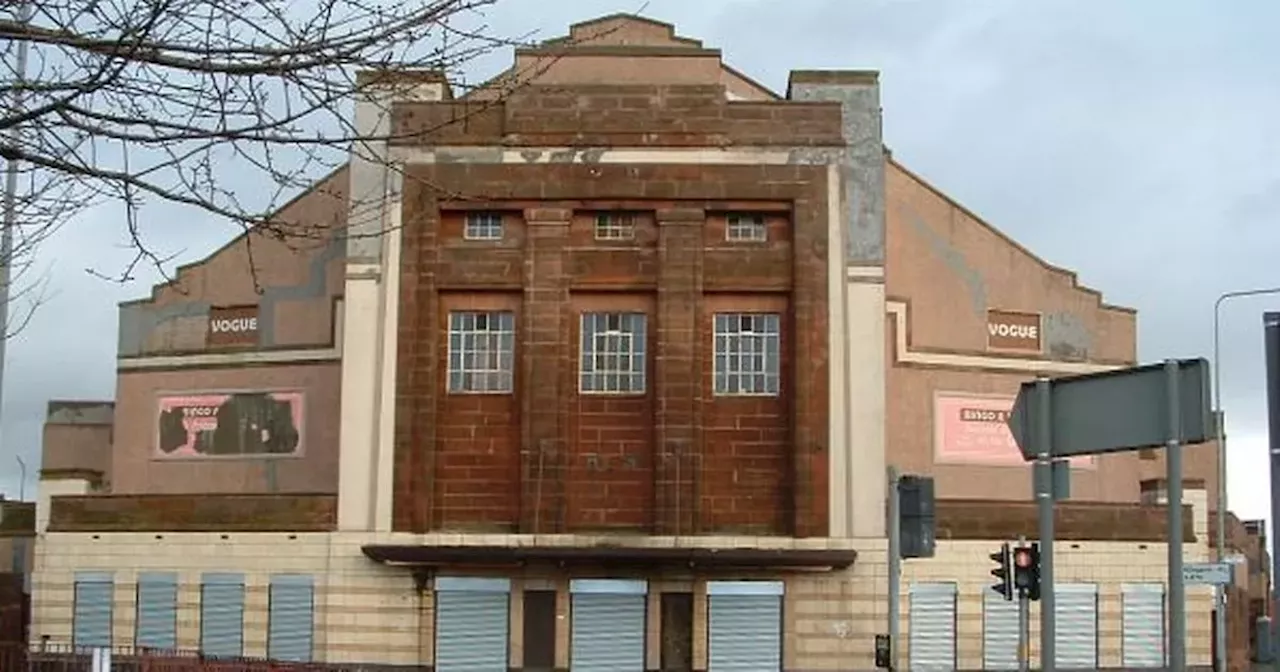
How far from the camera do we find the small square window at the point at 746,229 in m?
38.9

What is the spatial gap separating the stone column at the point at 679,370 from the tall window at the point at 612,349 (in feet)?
2.25

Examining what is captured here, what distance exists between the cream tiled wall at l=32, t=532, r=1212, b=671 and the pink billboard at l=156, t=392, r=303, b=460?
5.64 m

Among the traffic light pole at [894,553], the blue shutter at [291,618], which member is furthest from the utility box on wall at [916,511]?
the blue shutter at [291,618]

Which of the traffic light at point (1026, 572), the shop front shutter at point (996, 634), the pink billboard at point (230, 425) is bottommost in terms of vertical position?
the shop front shutter at point (996, 634)

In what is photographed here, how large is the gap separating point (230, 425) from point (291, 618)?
7836 millimetres

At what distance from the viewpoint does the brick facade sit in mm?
37750

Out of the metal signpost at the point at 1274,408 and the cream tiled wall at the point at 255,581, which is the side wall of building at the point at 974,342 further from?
the metal signpost at the point at 1274,408

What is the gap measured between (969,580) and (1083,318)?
35.0ft

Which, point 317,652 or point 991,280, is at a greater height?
point 991,280

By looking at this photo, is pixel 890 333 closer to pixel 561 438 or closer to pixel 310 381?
pixel 561 438

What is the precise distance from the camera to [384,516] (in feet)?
124

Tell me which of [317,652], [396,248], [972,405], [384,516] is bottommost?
[317,652]

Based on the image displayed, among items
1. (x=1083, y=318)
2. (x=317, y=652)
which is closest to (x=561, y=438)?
(x=317, y=652)

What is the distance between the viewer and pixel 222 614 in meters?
38.7
